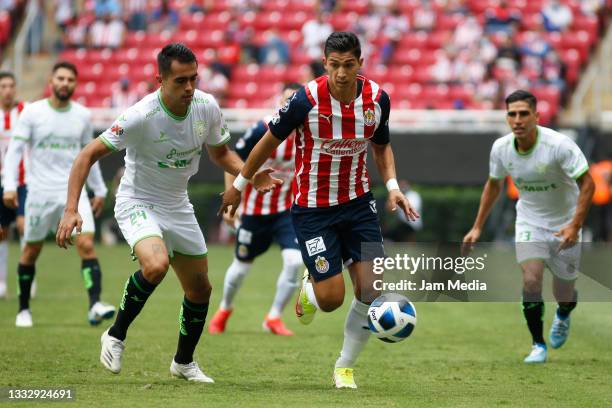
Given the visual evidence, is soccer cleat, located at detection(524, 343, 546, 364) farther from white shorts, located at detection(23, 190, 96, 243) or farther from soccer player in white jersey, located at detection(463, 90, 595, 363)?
white shorts, located at detection(23, 190, 96, 243)

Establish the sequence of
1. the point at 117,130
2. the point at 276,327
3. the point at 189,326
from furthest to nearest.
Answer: the point at 276,327 → the point at 189,326 → the point at 117,130

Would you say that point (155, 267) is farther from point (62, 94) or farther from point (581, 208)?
point (62, 94)

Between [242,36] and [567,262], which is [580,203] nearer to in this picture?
[567,262]

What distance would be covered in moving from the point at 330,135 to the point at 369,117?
30 cm

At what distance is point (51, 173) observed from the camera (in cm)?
1170

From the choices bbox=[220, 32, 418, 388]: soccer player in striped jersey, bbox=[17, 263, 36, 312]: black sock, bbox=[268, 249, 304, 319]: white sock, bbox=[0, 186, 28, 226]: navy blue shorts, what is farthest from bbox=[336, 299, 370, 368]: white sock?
bbox=[0, 186, 28, 226]: navy blue shorts

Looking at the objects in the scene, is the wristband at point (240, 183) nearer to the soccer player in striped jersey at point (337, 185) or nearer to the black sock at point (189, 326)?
the soccer player in striped jersey at point (337, 185)

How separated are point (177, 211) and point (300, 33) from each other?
20.0 metres

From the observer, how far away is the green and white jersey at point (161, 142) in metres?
7.74

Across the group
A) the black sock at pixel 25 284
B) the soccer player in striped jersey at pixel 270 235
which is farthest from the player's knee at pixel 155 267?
the black sock at pixel 25 284

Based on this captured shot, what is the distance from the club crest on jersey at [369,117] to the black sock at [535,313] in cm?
258

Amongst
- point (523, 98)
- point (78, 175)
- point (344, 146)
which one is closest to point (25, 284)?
point (78, 175)

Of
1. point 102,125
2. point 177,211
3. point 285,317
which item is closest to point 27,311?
point 285,317

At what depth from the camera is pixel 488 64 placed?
24.9 m
